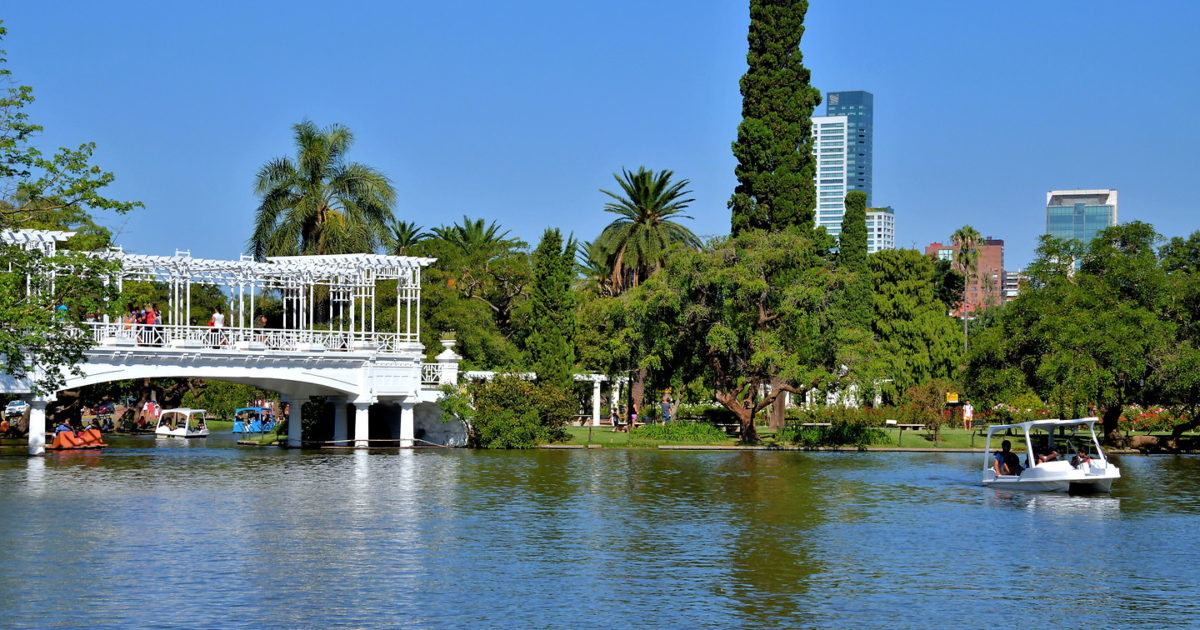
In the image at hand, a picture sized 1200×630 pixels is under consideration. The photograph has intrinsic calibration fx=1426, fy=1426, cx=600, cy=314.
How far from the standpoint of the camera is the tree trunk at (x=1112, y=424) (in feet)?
207

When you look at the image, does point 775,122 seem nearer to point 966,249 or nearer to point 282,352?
point 282,352

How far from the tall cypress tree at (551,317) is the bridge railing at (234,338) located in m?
8.04

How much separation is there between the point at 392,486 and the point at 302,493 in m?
3.27

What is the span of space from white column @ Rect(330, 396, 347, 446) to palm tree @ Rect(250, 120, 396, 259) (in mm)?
12302

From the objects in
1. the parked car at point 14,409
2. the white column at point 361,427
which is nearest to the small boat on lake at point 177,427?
the parked car at point 14,409

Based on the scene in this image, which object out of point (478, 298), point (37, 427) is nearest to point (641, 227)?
point (478, 298)

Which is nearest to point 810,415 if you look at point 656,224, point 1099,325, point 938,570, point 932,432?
point 932,432

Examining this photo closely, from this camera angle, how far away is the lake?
22.6 m

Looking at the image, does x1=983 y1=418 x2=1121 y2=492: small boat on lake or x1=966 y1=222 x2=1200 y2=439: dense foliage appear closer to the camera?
x1=983 y1=418 x2=1121 y2=492: small boat on lake

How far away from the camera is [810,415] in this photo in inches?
2835

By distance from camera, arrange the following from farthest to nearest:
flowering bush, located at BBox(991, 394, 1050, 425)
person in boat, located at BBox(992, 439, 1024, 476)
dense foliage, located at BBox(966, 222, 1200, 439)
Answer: flowering bush, located at BBox(991, 394, 1050, 425) → dense foliage, located at BBox(966, 222, 1200, 439) → person in boat, located at BBox(992, 439, 1024, 476)

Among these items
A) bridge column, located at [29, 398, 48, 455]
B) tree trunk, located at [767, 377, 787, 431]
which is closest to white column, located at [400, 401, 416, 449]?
bridge column, located at [29, 398, 48, 455]

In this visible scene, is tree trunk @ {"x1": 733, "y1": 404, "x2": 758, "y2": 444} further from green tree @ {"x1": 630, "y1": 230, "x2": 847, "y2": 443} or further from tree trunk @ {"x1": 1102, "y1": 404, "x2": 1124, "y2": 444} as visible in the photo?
tree trunk @ {"x1": 1102, "y1": 404, "x2": 1124, "y2": 444}

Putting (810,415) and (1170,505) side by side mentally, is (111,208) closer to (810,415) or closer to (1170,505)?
(1170,505)
